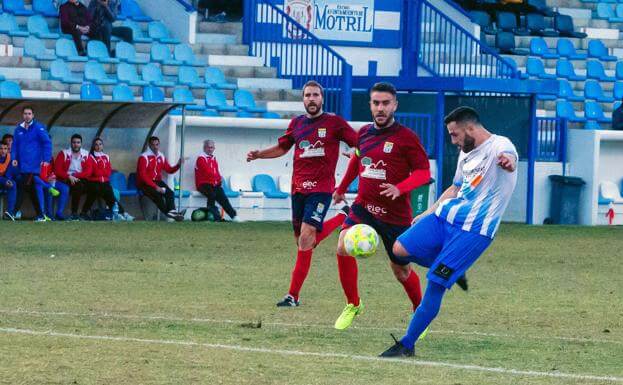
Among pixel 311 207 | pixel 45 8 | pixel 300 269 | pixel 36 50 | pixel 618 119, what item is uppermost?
pixel 45 8

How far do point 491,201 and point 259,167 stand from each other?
17.2 metres

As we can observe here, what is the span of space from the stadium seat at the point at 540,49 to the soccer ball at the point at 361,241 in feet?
77.3

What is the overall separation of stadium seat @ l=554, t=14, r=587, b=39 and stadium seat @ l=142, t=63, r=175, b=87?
1174cm

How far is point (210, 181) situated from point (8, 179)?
3.57 meters

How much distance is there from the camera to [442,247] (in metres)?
9.30

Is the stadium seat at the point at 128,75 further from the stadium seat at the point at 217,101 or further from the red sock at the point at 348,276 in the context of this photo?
the red sock at the point at 348,276

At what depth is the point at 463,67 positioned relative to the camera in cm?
3078

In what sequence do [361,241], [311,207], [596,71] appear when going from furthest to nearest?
[596,71], [311,207], [361,241]

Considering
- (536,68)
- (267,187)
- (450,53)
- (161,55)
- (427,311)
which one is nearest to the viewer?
(427,311)

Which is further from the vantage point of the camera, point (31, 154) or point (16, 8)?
point (16, 8)

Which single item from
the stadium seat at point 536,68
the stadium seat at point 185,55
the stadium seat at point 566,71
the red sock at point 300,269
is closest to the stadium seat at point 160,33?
the stadium seat at point 185,55

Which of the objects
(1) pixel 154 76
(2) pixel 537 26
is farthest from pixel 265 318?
(2) pixel 537 26

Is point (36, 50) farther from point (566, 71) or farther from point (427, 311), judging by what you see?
point (427, 311)

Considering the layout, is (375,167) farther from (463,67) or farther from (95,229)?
(463,67)
